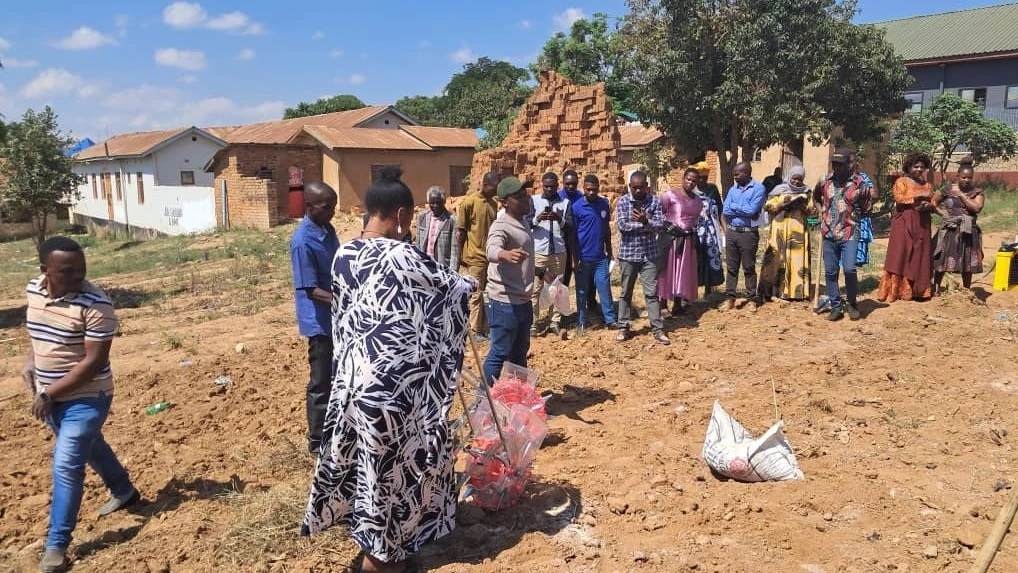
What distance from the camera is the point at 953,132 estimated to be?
61.8 ft

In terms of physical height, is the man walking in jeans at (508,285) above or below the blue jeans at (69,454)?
above

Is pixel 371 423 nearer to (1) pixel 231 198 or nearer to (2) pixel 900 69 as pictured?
(2) pixel 900 69

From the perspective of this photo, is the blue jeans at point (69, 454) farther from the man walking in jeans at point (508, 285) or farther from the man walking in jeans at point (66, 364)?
the man walking in jeans at point (508, 285)

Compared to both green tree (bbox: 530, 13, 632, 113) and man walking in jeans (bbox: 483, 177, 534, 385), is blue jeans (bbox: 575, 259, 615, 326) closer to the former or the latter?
man walking in jeans (bbox: 483, 177, 534, 385)

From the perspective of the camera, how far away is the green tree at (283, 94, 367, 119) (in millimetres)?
48219

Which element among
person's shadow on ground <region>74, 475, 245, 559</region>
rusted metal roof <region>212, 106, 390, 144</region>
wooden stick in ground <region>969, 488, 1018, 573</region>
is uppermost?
rusted metal roof <region>212, 106, 390, 144</region>

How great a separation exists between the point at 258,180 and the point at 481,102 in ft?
61.4

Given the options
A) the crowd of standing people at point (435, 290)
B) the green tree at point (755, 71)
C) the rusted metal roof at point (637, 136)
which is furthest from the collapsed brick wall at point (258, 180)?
the crowd of standing people at point (435, 290)

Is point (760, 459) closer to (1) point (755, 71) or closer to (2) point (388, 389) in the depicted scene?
(2) point (388, 389)

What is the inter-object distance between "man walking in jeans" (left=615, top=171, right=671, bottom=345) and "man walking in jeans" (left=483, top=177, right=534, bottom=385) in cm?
232

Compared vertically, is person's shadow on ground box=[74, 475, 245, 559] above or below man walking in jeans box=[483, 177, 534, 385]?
below

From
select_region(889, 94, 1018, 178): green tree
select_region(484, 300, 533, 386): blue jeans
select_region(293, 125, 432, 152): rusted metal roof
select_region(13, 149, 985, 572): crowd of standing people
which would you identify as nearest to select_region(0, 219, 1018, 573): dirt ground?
select_region(13, 149, 985, 572): crowd of standing people

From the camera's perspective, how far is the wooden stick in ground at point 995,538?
7.48 feet

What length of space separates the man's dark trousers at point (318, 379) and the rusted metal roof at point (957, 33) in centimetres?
3025
